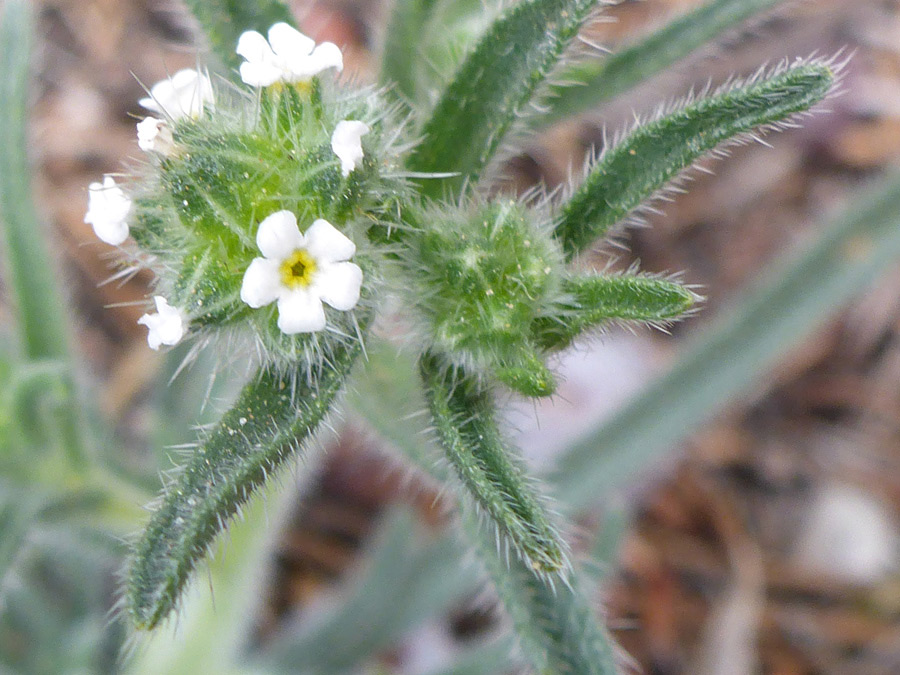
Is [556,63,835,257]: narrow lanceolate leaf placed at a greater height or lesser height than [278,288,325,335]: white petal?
greater

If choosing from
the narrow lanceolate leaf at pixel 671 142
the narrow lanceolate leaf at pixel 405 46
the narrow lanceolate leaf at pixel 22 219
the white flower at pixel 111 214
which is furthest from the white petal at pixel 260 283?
the narrow lanceolate leaf at pixel 22 219

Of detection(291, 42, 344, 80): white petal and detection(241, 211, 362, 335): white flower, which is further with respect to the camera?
detection(291, 42, 344, 80): white petal

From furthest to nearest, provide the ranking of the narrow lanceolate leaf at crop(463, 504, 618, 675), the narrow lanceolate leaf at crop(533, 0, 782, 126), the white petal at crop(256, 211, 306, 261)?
1. the narrow lanceolate leaf at crop(533, 0, 782, 126)
2. the narrow lanceolate leaf at crop(463, 504, 618, 675)
3. the white petal at crop(256, 211, 306, 261)

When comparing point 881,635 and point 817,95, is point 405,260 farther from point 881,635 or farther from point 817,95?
point 881,635

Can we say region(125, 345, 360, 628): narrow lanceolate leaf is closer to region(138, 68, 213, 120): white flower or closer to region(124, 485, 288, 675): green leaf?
region(138, 68, 213, 120): white flower

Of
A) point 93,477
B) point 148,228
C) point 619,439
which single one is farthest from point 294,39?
point 619,439

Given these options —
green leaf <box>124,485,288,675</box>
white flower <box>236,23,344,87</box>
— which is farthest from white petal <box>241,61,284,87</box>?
green leaf <box>124,485,288,675</box>

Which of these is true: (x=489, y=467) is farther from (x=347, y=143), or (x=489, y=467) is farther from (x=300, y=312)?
(x=347, y=143)
